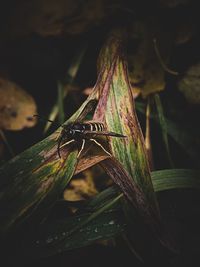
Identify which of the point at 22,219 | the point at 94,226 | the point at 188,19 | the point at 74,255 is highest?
the point at 188,19

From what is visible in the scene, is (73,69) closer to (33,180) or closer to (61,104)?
(61,104)

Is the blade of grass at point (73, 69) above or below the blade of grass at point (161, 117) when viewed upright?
above

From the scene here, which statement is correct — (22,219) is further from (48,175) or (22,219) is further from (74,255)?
(74,255)

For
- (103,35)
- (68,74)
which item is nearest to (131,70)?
(103,35)

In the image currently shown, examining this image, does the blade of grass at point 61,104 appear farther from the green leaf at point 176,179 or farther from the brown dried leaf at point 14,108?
the green leaf at point 176,179

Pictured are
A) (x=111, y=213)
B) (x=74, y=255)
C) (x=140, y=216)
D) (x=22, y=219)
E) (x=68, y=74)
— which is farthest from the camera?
(x=68, y=74)


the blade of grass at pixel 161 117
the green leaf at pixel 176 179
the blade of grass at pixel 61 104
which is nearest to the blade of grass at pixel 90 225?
the green leaf at pixel 176 179

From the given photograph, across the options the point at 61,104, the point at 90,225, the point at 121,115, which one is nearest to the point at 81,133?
the point at 121,115

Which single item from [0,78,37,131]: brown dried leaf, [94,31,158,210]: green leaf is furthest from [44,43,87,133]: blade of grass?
[94,31,158,210]: green leaf
